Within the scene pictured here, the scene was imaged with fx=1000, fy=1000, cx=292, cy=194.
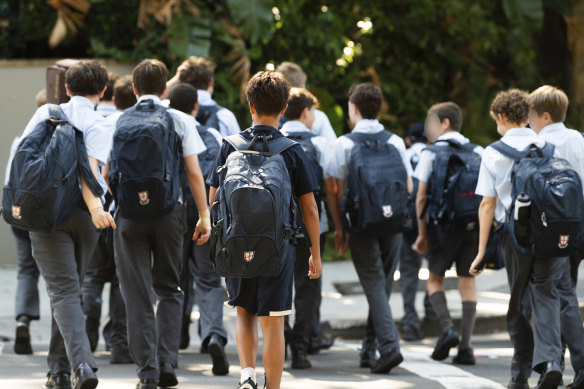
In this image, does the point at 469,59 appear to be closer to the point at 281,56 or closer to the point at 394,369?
the point at 281,56

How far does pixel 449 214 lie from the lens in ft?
25.6

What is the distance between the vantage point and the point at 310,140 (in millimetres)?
7453

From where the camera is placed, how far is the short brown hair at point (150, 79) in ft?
21.0

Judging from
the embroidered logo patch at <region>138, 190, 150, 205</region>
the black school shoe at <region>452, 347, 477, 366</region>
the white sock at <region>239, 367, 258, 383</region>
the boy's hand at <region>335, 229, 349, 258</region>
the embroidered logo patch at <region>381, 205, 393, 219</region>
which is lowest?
the black school shoe at <region>452, 347, 477, 366</region>

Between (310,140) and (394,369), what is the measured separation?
1849 millimetres

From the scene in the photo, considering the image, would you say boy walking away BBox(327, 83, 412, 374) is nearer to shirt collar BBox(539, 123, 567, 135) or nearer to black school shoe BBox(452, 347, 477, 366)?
black school shoe BBox(452, 347, 477, 366)

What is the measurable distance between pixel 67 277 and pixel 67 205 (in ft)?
1.43

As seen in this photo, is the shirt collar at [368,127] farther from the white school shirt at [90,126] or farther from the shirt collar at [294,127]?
the white school shirt at [90,126]

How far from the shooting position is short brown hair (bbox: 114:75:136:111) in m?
7.47

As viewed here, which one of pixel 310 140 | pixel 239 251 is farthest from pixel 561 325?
pixel 239 251

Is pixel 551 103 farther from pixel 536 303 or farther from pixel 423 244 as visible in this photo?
pixel 423 244

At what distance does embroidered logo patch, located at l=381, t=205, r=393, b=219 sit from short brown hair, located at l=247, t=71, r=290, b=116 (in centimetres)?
197

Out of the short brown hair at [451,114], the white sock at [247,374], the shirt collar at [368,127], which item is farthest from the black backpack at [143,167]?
the short brown hair at [451,114]

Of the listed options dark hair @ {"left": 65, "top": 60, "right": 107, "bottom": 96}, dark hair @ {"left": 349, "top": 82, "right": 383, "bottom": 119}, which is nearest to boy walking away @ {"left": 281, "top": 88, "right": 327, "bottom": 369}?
dark hair @ {"left": 349, "top": 82, "right": 383, "bottom": 119}
